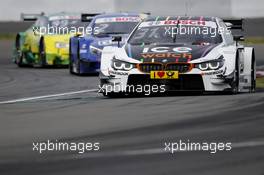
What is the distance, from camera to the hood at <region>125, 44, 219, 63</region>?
12125 millimetres

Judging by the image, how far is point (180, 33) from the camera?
1335 centimetres

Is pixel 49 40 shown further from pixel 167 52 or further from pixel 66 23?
pixel 167 52

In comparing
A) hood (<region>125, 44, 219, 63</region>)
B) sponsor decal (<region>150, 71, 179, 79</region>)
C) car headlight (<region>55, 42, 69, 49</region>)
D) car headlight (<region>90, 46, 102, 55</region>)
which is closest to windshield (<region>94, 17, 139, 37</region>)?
car headlight (<region>90, 46, 102, 55</region>)

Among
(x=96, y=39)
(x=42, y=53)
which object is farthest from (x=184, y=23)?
(x=42, y=53)

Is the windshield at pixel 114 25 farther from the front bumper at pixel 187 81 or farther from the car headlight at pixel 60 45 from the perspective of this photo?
the front bumper at pixel 187 81

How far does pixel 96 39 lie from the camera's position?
17.7 metres

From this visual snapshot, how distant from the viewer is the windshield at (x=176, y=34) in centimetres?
1318

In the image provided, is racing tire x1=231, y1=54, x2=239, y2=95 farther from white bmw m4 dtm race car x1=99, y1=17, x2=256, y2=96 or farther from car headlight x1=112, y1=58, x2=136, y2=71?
car headlight x1=112, y1=58, x2=136, y2=71

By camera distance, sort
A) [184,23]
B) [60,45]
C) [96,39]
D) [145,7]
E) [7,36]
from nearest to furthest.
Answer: [184,23]
[96,39]
[60,45]
[145,7]
[7,36]

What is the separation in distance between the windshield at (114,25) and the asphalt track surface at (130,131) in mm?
4593

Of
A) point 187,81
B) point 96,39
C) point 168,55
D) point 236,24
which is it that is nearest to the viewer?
point 187,81

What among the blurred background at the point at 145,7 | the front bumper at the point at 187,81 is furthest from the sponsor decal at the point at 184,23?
the blurred background at the point at 145,7

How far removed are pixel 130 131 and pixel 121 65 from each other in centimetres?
377

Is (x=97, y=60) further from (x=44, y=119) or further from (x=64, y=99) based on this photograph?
(x=44, y=119)
